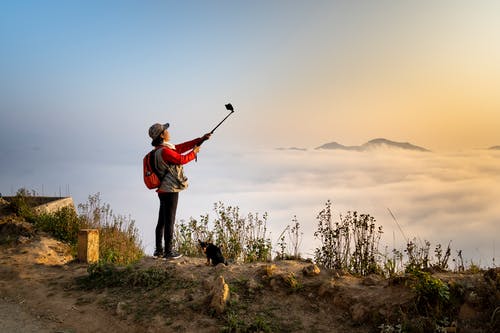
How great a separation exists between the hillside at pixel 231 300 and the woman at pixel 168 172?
0.66 m

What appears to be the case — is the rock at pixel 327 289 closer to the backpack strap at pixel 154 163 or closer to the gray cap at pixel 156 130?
the backpack strap at pixel 154 163

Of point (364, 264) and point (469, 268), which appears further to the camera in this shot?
point (364, 264)

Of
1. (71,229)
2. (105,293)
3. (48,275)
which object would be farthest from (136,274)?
(71,229)

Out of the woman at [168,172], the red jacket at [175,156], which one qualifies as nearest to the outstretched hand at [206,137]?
the woman at [168,172]

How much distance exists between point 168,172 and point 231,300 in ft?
8.76

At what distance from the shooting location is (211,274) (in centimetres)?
754

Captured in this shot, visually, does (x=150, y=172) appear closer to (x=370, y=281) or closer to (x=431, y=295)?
(x=370, y=281)

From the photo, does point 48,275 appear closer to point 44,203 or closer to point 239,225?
point 239,225

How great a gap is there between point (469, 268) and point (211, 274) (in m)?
4.11

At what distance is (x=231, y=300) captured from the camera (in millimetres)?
6543

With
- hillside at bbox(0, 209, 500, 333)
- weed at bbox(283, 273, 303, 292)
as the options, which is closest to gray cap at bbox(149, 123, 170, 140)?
hillside at bbox(0, 209, 500, 333)

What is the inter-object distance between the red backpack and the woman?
0.21ft

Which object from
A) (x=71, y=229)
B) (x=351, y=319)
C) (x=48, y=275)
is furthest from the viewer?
(x=71, y=229)

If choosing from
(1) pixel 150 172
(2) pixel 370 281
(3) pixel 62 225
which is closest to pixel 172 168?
(1) pixel 150 172
